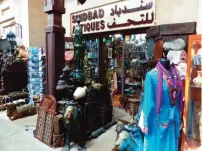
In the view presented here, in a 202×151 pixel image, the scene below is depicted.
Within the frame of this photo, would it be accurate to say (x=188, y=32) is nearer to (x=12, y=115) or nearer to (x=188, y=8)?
(x=188, y=8)

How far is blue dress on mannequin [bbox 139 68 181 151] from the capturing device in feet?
6.28

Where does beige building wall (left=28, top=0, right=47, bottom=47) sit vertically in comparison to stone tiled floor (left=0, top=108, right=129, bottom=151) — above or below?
above

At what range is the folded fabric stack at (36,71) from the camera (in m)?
5.30

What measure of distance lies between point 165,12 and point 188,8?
0.46m

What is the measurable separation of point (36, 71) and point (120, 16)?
2862mm

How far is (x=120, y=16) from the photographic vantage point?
4.71 meters

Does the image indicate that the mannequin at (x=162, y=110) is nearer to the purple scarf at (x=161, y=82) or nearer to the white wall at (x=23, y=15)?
the purple scarf at (x=161, y=82)

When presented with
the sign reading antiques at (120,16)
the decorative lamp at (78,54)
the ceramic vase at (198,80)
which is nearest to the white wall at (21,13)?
the sign reading antiques at (120,16)

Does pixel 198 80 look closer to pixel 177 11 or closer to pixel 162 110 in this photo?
pixel 162 110

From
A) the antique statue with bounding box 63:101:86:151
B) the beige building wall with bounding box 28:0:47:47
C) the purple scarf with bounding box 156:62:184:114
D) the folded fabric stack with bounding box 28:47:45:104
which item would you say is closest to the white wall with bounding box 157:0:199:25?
the purple scarf with bounding box 156:62:184:114

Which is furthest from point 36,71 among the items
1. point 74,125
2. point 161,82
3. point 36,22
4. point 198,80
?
point 198,80

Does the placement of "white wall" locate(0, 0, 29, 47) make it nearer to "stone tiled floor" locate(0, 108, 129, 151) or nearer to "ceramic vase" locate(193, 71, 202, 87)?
"stone tiled floor" locate(0, 108, 129, 151)

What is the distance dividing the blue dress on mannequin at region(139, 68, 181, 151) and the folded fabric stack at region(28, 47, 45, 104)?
399 centimetres

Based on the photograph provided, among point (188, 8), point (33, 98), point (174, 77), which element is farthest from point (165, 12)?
point (33, 98)
